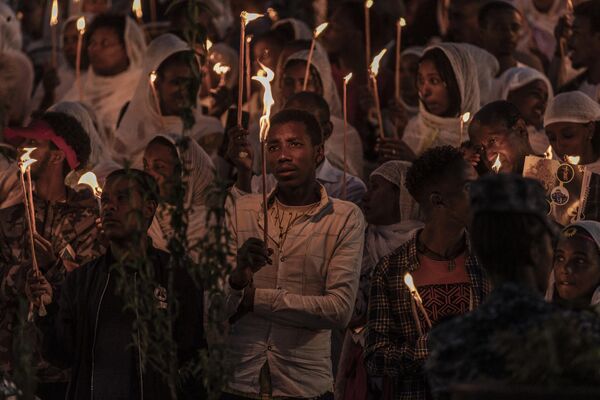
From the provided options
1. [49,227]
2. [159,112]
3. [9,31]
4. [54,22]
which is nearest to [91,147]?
[54,22]

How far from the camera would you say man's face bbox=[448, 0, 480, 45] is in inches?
467

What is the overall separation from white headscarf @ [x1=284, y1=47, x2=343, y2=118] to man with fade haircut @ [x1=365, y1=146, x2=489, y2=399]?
3.51 metres

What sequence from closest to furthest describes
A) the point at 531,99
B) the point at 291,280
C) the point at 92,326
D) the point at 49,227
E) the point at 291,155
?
the point at 92,326 → the point at 291,280 → the point at 291,155 → the point at 49,227 → the point at 531,99

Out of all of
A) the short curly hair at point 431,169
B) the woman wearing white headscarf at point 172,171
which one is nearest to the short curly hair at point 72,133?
the woman wearing white headscarf at point 172,171

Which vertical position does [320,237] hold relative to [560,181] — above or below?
below

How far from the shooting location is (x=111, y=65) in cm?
1221

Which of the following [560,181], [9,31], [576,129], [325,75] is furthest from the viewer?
[9,31]

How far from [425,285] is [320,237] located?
0.71 meters

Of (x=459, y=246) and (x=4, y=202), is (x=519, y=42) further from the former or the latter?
(x=459, y=246)

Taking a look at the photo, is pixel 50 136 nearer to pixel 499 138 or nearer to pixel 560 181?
pixel 499 138

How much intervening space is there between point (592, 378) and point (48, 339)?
3178 mm

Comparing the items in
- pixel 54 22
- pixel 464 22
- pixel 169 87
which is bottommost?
pixel 169 87

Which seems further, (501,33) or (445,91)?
(501,33)

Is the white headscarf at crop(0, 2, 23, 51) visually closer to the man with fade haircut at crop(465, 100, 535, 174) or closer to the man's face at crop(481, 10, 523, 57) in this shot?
the man's face at crop(481, 10, 523, 57)
